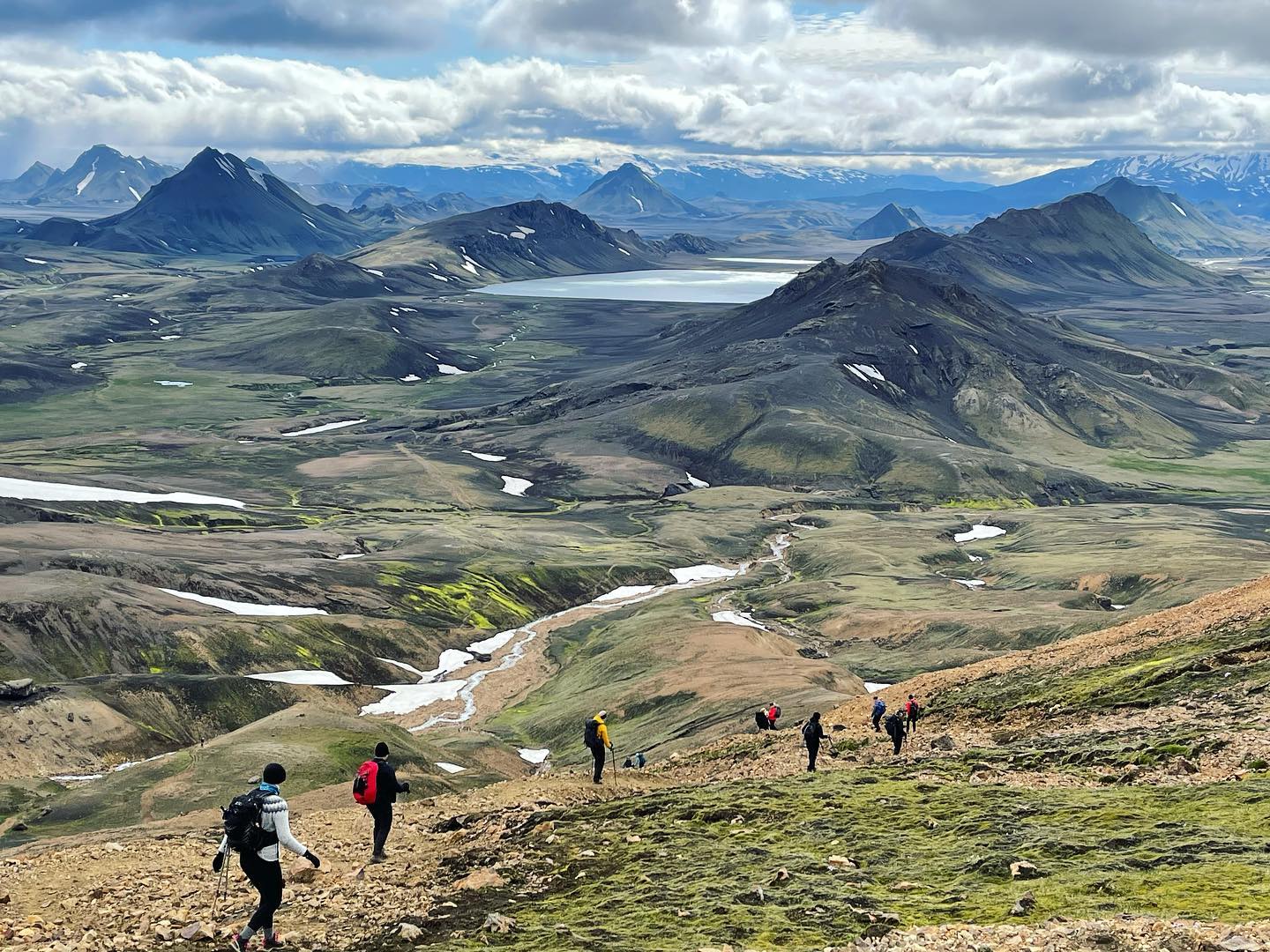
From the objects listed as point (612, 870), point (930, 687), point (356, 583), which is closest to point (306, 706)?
point (930, 687)

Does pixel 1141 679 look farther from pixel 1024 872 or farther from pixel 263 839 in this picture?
pixel 263 839

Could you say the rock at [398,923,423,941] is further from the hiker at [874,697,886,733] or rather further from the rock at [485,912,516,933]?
the hiker at [874,697,886,733]

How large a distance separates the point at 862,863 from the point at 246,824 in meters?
14.3

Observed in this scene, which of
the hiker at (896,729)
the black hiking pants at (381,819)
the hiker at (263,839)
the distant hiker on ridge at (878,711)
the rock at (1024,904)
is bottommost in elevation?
the distant hiker on ridge at (878,711)

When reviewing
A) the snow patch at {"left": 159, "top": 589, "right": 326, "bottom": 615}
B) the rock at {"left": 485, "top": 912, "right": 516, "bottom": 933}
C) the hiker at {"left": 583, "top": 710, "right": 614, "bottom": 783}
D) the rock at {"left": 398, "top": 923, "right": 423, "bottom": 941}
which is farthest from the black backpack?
the snow patch at {"left": 159, "top": 589, "right": 326, "bottom": 615}

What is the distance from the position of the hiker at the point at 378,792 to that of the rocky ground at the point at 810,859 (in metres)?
0.79

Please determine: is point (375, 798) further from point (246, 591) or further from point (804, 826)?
point (246, 591)

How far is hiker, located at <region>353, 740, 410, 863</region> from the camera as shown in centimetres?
2912

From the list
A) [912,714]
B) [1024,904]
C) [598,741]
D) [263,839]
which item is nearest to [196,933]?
[263,839]

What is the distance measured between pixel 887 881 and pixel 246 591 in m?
125

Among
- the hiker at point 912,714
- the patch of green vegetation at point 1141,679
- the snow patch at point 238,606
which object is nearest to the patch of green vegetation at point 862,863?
the hiker at point 912,714

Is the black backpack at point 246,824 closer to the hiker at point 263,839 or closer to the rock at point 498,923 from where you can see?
the hiker at point 263,839

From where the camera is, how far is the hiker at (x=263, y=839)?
23.0m

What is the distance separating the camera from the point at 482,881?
27781 mm
